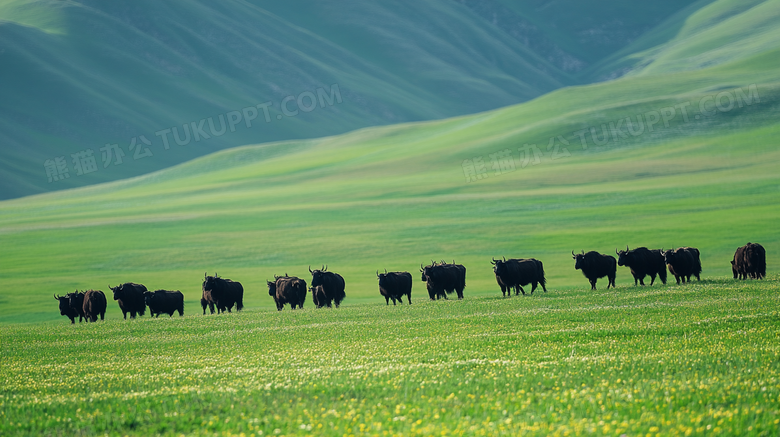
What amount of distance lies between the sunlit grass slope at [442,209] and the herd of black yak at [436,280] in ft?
9.16

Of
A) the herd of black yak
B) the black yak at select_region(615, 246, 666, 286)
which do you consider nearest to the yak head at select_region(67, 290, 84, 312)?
the herd of black yak

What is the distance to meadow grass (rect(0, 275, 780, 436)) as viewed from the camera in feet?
29.9

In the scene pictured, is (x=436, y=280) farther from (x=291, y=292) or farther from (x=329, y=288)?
(x=291, y=292)

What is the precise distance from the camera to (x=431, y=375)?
40.4 ft

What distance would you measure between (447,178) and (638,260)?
178 feet

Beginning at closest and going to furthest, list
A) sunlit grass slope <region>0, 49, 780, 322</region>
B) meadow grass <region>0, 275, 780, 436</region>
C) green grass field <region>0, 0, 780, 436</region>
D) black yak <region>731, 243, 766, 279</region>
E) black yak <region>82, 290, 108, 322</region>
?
meadow grass <region>0, 275, 780, 436</region>, green grass field <region>0, 0, 780, 436</region>, black yak <region>731, 243, 766, 279</region>, black yak <region>82, 290, 108, 322</region>, sunlit grass slope <region>0, 49, 780, 322</region>

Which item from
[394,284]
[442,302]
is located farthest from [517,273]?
[394,284]

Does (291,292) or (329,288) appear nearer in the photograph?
(329,288)

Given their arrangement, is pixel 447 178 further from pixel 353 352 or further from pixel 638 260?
pixel 353 352

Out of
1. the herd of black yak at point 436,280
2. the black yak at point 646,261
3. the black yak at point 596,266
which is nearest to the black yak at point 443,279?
the herd of black yak at point 436,280

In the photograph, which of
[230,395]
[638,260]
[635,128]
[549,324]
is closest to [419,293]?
[638,260]

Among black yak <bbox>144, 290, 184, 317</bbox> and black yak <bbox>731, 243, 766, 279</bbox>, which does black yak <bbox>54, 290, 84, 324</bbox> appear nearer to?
black yak <bbox>144, 290, 184, 317</bbox>

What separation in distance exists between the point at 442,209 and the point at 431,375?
171ft

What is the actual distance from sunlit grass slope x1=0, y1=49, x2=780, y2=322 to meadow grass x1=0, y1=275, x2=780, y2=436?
13.9m
